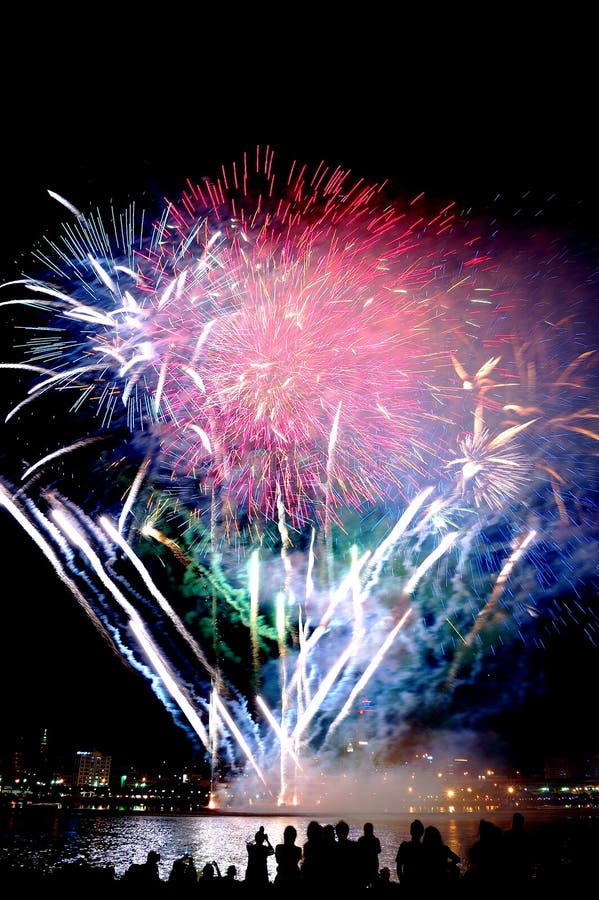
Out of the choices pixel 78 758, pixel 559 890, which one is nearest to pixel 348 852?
pixel 559 890

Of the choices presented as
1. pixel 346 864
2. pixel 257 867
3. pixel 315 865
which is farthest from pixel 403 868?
pixel 257 867

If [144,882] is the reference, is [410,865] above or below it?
above

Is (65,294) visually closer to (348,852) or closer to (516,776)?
(348,852)

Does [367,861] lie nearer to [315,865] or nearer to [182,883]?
[315,865]

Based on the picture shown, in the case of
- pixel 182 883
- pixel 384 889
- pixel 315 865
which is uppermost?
pixel 315 865

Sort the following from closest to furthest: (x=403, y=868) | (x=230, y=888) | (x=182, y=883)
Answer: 1. (x=403, y=868)
2. (x=230, y=888)
3. (x=182, y=883)

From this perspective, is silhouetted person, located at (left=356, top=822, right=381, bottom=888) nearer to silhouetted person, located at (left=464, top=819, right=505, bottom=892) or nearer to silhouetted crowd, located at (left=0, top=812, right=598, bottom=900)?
silhouetted crowd, located at (left=0, top=812, right=598, bottom=900)
